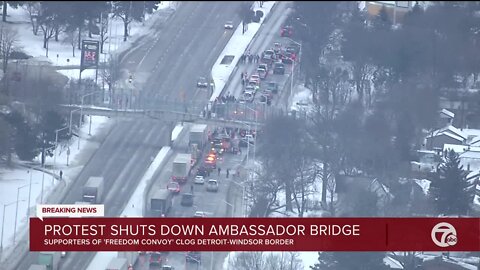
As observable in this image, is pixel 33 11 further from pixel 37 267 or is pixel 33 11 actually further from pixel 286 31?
pixel 286 31

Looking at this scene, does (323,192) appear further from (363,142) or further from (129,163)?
(129,163)

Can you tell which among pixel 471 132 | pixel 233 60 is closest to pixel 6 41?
pixel 233 60

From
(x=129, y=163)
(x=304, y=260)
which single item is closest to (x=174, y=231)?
(x=304, y=260)

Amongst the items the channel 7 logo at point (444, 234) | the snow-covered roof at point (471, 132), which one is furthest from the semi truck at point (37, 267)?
the snow-covered roof at point (471, 132)

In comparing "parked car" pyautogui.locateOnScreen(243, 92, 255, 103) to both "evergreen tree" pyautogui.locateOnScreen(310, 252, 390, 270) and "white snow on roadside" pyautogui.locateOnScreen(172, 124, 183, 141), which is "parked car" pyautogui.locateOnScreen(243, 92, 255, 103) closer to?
"white snow on roadside" pyautogui.locateOnScreen(172, 124, 183, 141)

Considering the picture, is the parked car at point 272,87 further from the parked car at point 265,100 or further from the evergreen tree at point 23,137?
the evergreen tree at point 23,137

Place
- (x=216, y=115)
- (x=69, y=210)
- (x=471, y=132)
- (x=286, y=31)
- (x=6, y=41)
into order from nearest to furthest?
(x=69, y=210) → (x=286, y=31) → (x=6, y=41) → (x=216, y=115) → (x=471, y=132)

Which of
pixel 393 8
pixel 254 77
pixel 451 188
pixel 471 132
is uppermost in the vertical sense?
pixel 393 8
